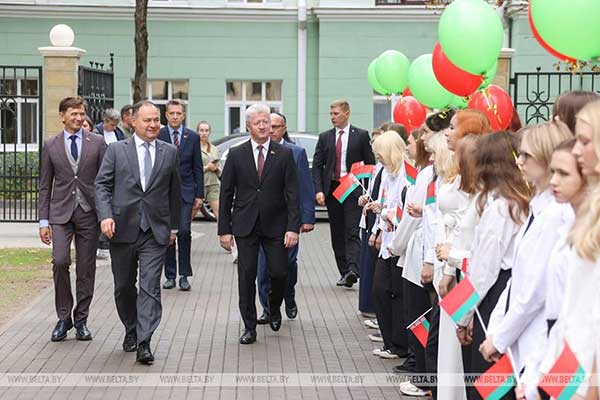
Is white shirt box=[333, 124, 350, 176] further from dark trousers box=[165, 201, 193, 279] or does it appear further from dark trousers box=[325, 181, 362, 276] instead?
dark trousers box=[165, 201, 193, 279]

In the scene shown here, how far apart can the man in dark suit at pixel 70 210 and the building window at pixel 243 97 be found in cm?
2031

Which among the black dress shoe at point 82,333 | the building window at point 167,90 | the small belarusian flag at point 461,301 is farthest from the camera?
the building window at point 167,90

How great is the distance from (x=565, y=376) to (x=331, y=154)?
986 centimetres

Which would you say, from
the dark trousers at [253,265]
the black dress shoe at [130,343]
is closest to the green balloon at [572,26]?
the dark trousers at [253,265]

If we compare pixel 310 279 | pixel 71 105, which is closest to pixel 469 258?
pixel 71 105

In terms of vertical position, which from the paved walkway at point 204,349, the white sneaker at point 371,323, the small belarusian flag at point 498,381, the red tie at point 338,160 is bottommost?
the paved walkway at point 204,349

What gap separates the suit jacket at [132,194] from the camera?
981 centimetres

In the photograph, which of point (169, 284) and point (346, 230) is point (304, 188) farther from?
point (169, 284)

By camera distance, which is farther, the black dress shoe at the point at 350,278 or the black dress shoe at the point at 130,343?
the black dress shoe at the point at 350,278

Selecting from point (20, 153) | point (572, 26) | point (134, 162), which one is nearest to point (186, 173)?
point (134, 162)

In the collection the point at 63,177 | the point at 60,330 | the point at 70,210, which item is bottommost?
the point at 60,330

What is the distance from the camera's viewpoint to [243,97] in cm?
3120

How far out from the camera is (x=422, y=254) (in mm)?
8531

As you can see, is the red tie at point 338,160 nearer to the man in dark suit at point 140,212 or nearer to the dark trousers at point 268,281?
the dark trousers at point 268,281
